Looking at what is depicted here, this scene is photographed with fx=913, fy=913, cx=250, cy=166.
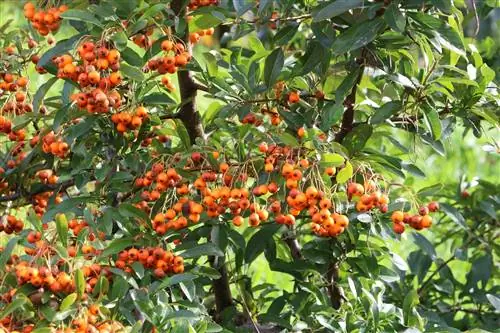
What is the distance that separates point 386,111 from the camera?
2.20 metres

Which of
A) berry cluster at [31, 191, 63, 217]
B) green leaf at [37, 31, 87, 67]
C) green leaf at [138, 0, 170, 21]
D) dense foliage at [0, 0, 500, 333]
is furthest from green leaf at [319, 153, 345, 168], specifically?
berry cluster at [31, 191, 63, 217]

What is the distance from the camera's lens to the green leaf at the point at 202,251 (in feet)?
6.98

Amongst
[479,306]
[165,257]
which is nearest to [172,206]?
[165,257]

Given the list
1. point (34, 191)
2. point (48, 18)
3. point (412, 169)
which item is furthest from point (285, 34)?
point (34, 191)

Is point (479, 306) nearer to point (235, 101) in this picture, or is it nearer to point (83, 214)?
point (235, 101)

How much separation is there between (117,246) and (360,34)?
28.3 inches

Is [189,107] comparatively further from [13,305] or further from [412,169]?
[13,305]

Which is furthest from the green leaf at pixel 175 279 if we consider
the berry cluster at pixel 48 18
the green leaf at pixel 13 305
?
the berry cluster at pixel 48 18

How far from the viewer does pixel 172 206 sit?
7.14 feet

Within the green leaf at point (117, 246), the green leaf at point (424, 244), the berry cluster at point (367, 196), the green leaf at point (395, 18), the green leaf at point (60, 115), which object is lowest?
the green leaf at point (424, 244)

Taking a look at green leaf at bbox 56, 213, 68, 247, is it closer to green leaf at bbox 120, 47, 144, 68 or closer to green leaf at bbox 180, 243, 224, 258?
green leaf at bbox 180, 243, 224, 258

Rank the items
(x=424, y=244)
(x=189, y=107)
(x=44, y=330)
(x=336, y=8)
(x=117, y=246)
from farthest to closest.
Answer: (x=424, y=244), (x=189, y=107), (x=117, y=246), (x=336, y=8), (x=44, y=330)

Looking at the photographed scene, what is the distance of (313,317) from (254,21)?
765 millimetres

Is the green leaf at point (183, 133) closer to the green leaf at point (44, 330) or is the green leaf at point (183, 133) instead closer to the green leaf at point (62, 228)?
the green leaf at point (62, 228)
